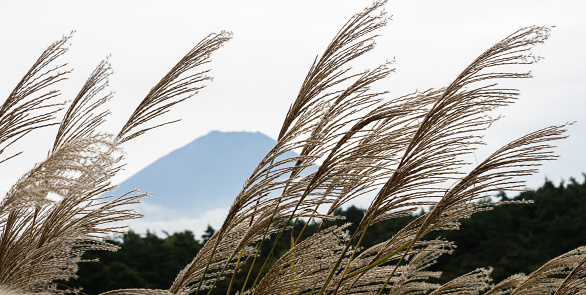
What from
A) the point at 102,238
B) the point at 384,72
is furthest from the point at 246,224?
the point at 384,72

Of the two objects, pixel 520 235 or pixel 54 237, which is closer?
pixel 54 237

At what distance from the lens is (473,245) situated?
12.8 m

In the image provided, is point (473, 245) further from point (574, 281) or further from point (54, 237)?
point (54, 237)

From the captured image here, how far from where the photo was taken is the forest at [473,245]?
1173cm

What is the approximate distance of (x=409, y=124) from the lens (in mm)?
2201

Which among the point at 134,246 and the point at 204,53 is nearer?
the point at 204,53

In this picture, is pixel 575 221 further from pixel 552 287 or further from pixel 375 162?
pixel 375 162

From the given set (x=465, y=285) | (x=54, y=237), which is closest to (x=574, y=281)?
(x=465, y=285)

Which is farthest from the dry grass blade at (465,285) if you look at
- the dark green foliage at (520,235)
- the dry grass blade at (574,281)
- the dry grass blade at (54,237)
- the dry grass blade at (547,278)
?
the dark green foliage at (520,235)

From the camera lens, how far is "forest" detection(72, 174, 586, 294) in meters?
11.7

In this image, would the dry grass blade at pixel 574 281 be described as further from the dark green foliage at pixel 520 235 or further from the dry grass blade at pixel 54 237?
the dark green foliage at pixel 520 235

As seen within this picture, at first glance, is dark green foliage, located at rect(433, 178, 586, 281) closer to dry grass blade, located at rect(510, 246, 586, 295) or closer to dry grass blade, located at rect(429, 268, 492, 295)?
dry grass blade, located at rect(429, 268, 492, 295)

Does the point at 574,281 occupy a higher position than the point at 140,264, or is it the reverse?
the point at 140,264

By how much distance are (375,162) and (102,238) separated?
110cm
